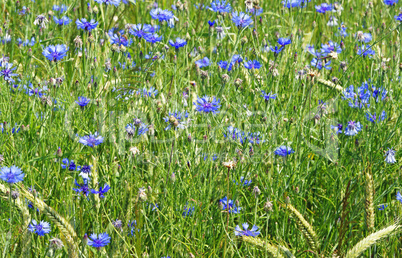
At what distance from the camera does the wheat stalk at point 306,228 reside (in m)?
1.26

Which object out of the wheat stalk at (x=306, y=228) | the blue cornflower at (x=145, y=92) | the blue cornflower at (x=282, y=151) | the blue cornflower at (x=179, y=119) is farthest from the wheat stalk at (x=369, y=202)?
the blue cornflower at (x=145, y=92)

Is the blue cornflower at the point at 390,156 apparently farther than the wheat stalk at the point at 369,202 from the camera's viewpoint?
Yes

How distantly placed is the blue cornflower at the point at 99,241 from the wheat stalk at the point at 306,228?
1.63ft

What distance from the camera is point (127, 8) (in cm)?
316

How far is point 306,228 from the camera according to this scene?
1.27 meters

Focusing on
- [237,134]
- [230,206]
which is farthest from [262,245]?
[237,134]

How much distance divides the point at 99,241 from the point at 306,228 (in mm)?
559

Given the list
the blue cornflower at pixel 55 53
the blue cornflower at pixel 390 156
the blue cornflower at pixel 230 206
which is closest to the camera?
the blue cornflower at pixel 230 206

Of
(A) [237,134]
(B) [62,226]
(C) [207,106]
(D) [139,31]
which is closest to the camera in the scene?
(B) [62,226]

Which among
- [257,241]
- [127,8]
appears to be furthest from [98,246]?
[127,8]

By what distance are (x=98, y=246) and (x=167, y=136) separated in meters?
0.73

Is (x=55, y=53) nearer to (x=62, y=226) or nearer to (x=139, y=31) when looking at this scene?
(x=139, y=31)

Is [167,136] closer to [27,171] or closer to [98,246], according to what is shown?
[27,171]

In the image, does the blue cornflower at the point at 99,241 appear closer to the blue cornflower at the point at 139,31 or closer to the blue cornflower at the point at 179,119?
the blue cornflower at the point at 179,119
